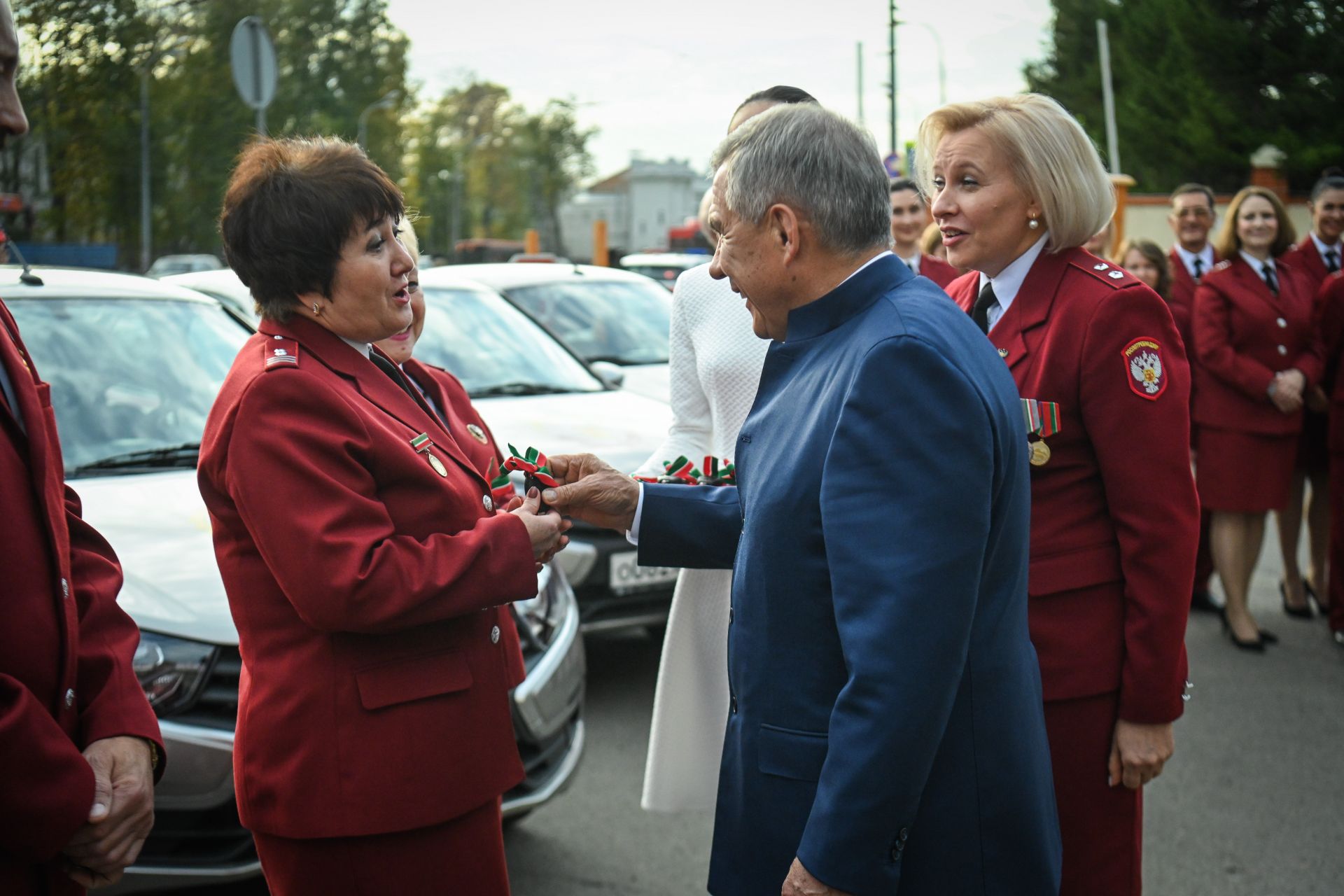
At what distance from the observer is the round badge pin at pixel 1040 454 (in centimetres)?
239

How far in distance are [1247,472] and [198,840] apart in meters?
5.25

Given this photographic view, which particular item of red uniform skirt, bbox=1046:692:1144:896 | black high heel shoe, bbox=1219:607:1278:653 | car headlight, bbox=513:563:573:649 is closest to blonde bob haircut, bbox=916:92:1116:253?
red uniform skirt, bbox=1046:692:1144:896

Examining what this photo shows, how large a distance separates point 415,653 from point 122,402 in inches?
94.8

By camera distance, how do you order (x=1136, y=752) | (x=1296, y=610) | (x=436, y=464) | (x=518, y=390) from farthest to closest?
(x=1296, y=610)
(x=518, y=390)
(x=1136, y=752)
(x=436, y=464)

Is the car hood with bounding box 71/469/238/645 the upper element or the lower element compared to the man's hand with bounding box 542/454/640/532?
lower

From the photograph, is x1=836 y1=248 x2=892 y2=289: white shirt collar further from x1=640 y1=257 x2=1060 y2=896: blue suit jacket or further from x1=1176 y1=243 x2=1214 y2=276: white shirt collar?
x1=1176 y1=243 x2=1214 y2=276: white shirt collar

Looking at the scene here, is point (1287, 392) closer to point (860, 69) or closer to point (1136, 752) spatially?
point (1136, 752)

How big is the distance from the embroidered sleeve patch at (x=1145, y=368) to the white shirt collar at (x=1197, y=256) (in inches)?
225

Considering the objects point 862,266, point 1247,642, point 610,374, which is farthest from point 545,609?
point 1247,642

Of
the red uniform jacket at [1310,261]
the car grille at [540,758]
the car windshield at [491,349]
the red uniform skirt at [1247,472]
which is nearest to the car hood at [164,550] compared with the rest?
the car grille at [540,758]

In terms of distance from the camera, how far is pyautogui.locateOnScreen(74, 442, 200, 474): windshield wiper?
152 inches

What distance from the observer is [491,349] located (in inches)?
249

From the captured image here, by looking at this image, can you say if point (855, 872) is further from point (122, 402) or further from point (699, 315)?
point (122, 402)

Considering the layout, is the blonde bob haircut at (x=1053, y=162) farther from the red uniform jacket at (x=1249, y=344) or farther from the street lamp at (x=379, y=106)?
the street lamp at (x=379, y=106)
